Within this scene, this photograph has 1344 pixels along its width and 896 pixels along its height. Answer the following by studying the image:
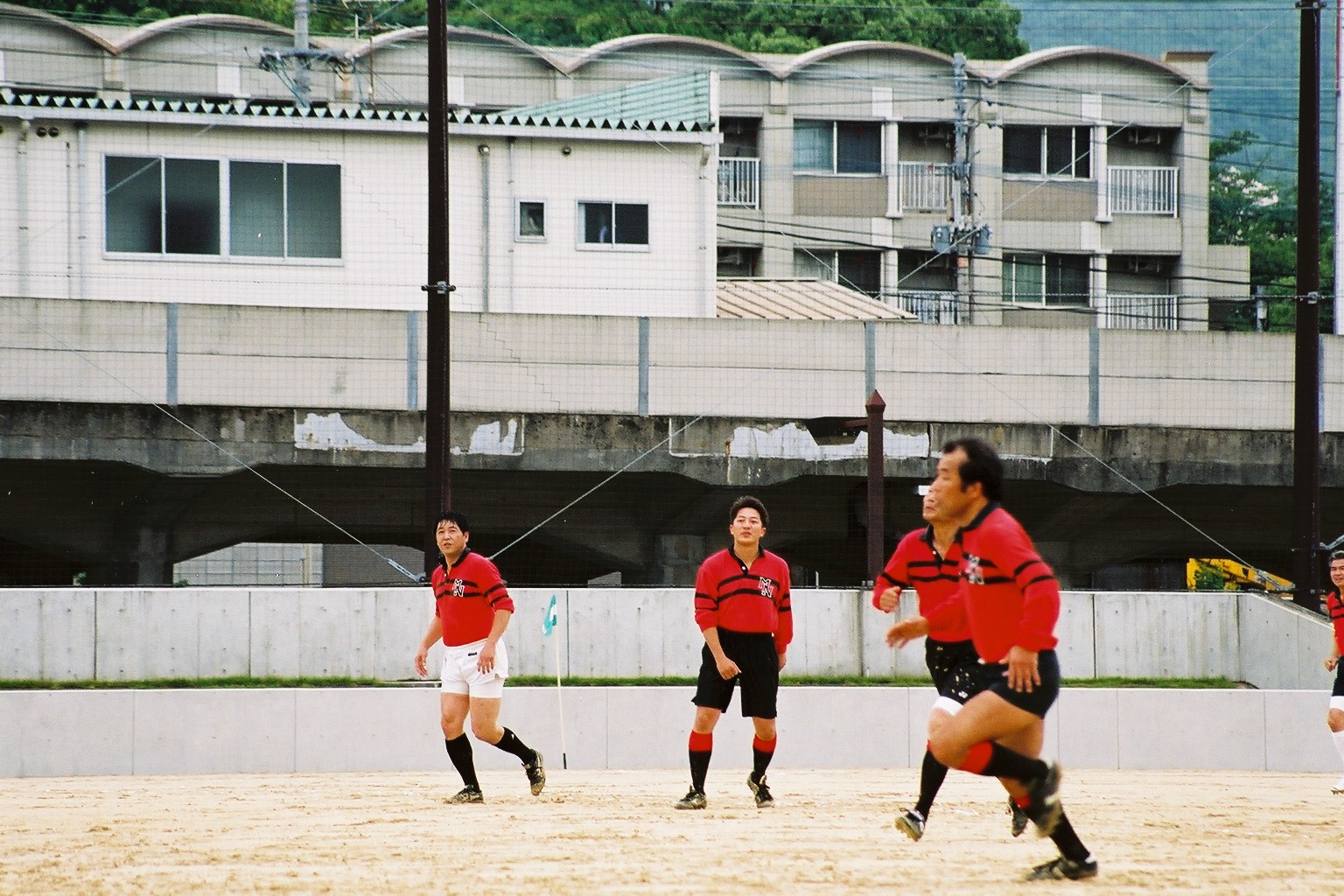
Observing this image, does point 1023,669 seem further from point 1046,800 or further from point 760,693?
point 760,693

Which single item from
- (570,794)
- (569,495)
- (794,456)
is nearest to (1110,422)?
(794,456)

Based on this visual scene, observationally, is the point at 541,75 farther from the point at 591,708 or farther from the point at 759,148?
the point at 591,708

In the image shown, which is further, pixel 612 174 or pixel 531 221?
pixel 612 174

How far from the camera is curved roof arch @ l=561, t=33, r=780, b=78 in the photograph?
40.9 meters

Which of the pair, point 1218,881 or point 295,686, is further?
point 295,686

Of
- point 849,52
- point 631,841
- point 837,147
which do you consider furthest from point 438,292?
point 849,52

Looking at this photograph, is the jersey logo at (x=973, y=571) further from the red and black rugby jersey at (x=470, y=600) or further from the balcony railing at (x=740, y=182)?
the balcony railing at (x=740, y=182)

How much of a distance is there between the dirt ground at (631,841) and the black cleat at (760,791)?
4.2 inches

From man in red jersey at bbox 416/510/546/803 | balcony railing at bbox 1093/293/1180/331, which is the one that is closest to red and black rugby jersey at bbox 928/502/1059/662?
man in red jersey at bbox 416/510/546/803

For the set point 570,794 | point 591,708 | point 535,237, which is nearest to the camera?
point 570,794

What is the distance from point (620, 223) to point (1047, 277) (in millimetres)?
21109

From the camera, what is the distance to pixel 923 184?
137 feet

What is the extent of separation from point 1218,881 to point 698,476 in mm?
13486

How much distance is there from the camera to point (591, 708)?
47.6ft
